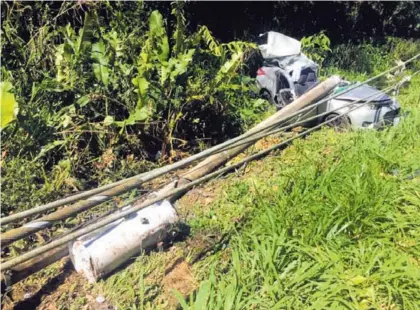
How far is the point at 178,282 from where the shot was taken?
2961mm

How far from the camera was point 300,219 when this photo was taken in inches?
131

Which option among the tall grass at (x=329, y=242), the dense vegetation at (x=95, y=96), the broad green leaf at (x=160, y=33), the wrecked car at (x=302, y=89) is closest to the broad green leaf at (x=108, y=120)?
the dense vegetation at (x=95, y=96)

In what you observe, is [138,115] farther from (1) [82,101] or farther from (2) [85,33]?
(2) [85,33]

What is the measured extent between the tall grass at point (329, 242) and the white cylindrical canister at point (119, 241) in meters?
0.51

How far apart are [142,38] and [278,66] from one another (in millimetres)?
2701

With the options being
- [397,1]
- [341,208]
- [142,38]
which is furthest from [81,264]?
[397,1]

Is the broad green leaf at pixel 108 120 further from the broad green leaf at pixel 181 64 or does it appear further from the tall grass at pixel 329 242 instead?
the tall grass at pixel 329 242

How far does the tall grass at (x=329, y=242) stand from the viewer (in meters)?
2.67

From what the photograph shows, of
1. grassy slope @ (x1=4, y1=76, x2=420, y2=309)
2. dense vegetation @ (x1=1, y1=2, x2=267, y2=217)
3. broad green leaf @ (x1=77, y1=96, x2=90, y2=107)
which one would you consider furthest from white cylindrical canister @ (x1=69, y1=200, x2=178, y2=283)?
broad green leaf @ (x1=77, y1=96, x2=90, y2=107)

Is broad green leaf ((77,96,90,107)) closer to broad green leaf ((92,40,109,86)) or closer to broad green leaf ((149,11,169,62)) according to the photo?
broad green leaf ((92,40,109,86))

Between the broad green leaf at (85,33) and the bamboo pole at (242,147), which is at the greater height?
the broad green leaf at (85,33)

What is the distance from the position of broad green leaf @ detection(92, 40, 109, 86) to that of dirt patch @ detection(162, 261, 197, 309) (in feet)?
6.69

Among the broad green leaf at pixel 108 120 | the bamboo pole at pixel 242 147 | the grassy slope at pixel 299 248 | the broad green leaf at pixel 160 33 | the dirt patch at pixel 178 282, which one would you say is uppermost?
the broad green leaf at pixel 160 33

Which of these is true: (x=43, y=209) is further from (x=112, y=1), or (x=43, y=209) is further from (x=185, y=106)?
(x=112, y=1)
